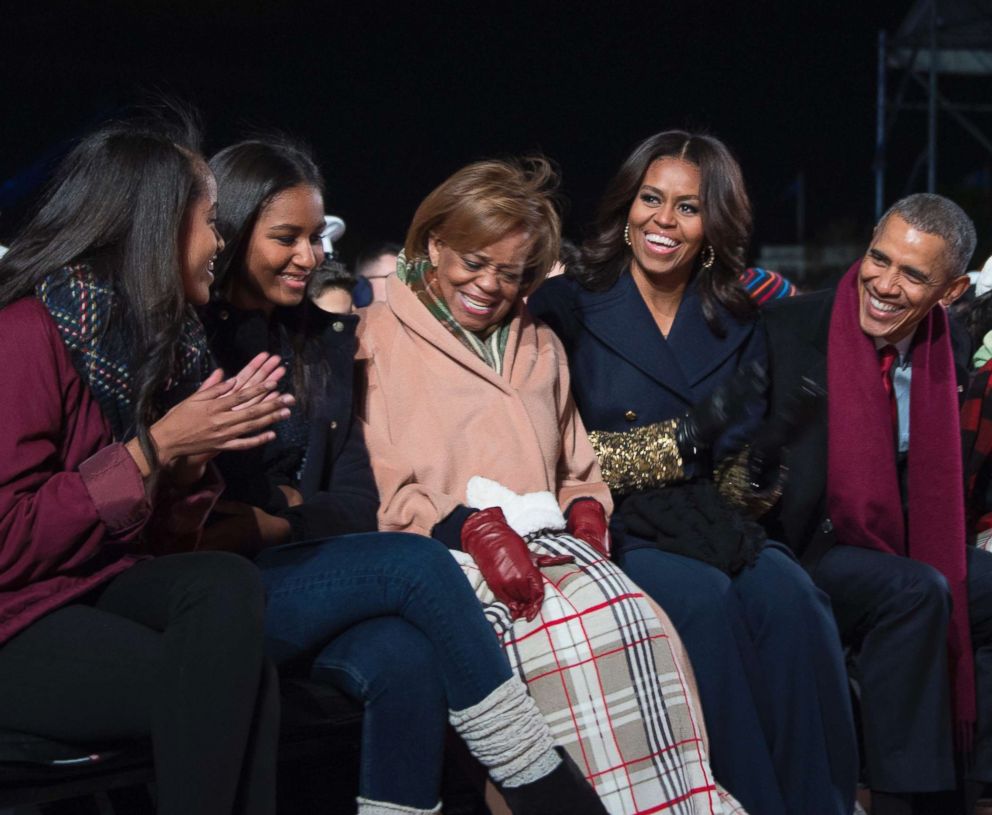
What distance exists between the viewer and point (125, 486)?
203 cm

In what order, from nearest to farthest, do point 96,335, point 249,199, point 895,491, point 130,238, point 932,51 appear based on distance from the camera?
point 96,335 → point 130,238 → point 249,199 → point 895,491 → point 932,51

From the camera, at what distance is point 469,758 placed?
2.50 m

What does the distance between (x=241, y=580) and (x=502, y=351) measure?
107 cm

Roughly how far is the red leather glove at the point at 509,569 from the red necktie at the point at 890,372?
126cm

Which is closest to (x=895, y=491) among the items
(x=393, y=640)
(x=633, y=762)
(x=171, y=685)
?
(x=633, y=762)

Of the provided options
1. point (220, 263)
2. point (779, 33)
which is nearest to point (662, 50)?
point (779, 33)

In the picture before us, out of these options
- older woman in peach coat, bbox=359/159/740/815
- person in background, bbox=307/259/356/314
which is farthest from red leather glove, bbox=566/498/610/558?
person in background, bbox=307/259/356/314

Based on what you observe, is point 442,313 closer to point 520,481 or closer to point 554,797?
point 520,481

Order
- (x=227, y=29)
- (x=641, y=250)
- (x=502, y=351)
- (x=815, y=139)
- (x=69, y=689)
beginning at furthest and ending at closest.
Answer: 1. (x=815, y=139)
2. (x=227, y=29)
3. (x=641, y=250)
4. (x=502, y=351)
5. (x=69, y=689)

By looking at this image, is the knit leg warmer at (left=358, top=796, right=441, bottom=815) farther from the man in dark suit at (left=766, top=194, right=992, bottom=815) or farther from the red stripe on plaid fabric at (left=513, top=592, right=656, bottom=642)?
the man in dark suit at (left=766, top=194, right=992, bottom=815)

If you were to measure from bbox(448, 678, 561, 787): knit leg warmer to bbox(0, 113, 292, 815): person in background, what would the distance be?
15.9 inches

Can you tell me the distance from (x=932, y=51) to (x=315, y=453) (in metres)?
6.84

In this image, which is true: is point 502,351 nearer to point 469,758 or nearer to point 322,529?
point 322,529

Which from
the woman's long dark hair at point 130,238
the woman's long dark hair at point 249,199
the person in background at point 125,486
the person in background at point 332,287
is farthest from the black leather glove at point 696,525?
the person in background at point 332,287
